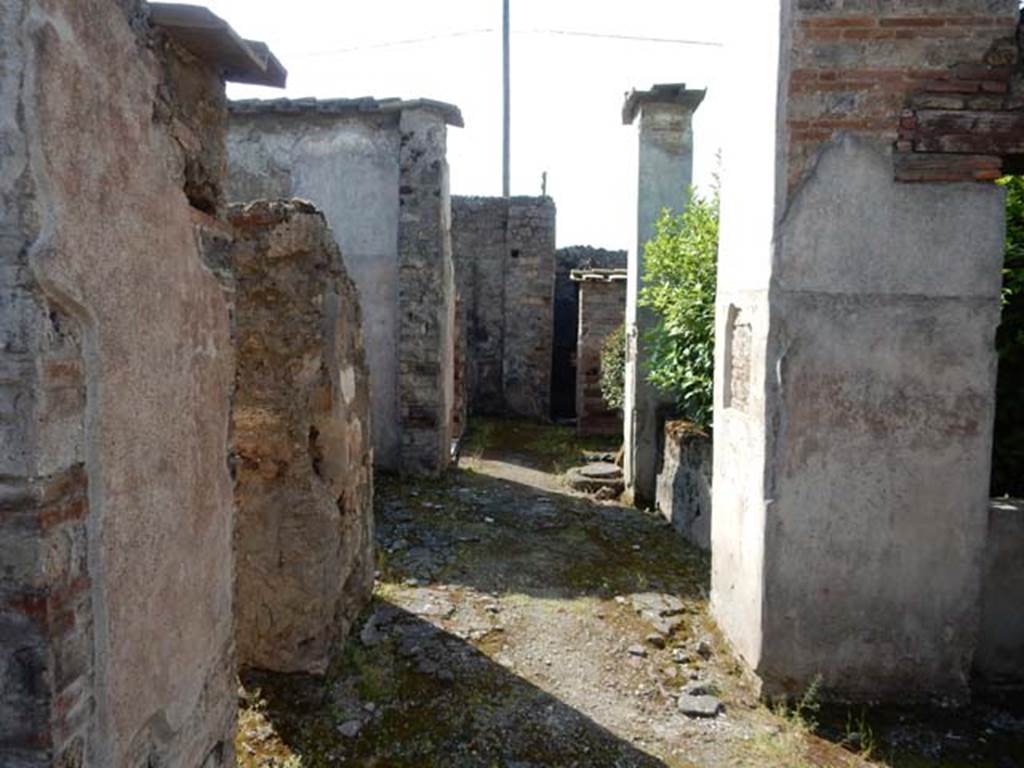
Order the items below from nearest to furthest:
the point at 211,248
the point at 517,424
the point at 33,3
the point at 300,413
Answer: the point at 33,3 < the point at 211,248 < the point at 300,413 < the point at 517,424

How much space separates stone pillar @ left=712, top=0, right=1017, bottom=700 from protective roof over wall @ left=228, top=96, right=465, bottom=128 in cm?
487

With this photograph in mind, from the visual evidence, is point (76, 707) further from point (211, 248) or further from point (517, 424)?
point (517, 424)

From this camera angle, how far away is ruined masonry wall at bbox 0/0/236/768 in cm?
136

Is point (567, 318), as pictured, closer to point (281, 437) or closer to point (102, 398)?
point (281, 437)

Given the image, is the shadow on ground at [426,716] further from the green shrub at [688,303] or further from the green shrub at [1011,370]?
the green shrub at [688,303]

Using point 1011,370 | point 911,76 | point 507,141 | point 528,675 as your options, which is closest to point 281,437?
point 528,675

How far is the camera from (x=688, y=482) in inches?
251

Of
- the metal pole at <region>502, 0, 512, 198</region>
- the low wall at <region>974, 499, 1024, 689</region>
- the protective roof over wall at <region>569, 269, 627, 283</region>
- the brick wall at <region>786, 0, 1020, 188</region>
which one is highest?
the metal pole at <region>502, 0, 512, 198</region>

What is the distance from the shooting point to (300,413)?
3854 mm

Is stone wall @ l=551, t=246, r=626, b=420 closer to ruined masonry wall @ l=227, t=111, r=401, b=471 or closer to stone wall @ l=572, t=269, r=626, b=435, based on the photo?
stone wall @ l=572, t=269, r=626, b=435

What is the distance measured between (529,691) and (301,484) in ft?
5.30

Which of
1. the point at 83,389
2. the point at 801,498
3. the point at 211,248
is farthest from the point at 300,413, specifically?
the point at 801,498

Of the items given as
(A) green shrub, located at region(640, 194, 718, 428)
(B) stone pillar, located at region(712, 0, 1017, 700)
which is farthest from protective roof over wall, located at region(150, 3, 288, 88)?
(A) green shrub, located at region(640, 194, 718, 428)

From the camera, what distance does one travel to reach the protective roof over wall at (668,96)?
284 inches
